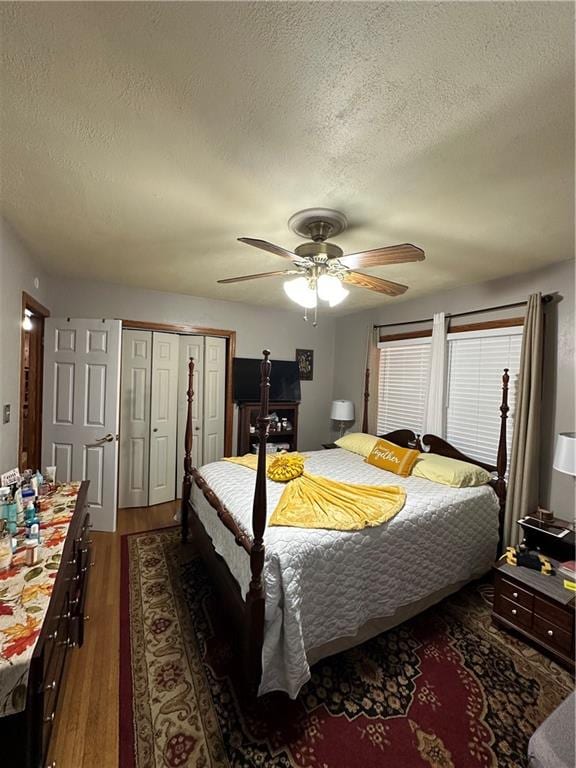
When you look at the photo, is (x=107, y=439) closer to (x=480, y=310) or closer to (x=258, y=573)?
(x=258, y=573)

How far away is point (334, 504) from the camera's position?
2.19 metres

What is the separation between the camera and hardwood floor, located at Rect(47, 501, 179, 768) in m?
1.38

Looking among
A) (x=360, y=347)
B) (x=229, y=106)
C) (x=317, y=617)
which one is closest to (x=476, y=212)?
(x=229, y=106)

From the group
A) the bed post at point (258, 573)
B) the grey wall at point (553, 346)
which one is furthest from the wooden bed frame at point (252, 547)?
the grey wall at point (553, 346)

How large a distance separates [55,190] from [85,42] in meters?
0.98

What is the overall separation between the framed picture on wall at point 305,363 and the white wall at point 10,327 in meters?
3.23

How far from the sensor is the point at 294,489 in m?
2.39

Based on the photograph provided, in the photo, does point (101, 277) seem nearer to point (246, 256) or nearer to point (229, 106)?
point (246, 256)

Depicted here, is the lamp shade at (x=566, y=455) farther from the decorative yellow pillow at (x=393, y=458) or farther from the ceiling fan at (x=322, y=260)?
the ceiling fan at (x=322, y=260)

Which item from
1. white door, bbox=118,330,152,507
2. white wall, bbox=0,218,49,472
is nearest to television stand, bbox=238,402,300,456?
white door, bbox=118,330,152,507

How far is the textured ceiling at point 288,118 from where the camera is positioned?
87 cm

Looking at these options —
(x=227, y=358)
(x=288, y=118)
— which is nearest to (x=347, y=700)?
(x=288, y=118)

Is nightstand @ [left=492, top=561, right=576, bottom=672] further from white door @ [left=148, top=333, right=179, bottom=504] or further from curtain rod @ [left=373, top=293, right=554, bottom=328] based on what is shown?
white door @ [left=148, top=333, right=179, bottom=504]

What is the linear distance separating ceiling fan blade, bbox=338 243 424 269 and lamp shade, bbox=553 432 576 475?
1.58 meters
